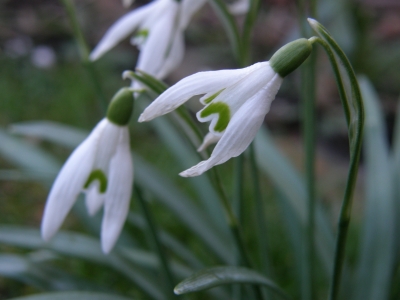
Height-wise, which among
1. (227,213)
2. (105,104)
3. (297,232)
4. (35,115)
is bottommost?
(297,232)

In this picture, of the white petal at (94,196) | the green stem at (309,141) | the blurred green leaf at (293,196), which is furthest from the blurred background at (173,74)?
the white petal at (94,196)

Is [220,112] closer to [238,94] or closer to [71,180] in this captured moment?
[238,94]

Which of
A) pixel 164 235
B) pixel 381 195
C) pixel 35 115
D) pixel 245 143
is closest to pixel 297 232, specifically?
pixel 381 195

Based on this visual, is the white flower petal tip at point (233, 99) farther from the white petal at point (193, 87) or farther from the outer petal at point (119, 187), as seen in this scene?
the outer petal at point (119, 187)

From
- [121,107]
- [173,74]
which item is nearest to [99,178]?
[121,107]

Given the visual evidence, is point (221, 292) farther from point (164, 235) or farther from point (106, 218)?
point (106, 218)

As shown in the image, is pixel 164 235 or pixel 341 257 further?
pixel 164 235

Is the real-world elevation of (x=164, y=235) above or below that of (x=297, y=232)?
above

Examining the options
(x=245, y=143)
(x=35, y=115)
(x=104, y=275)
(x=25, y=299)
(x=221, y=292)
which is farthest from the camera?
(x=35, y=115)
